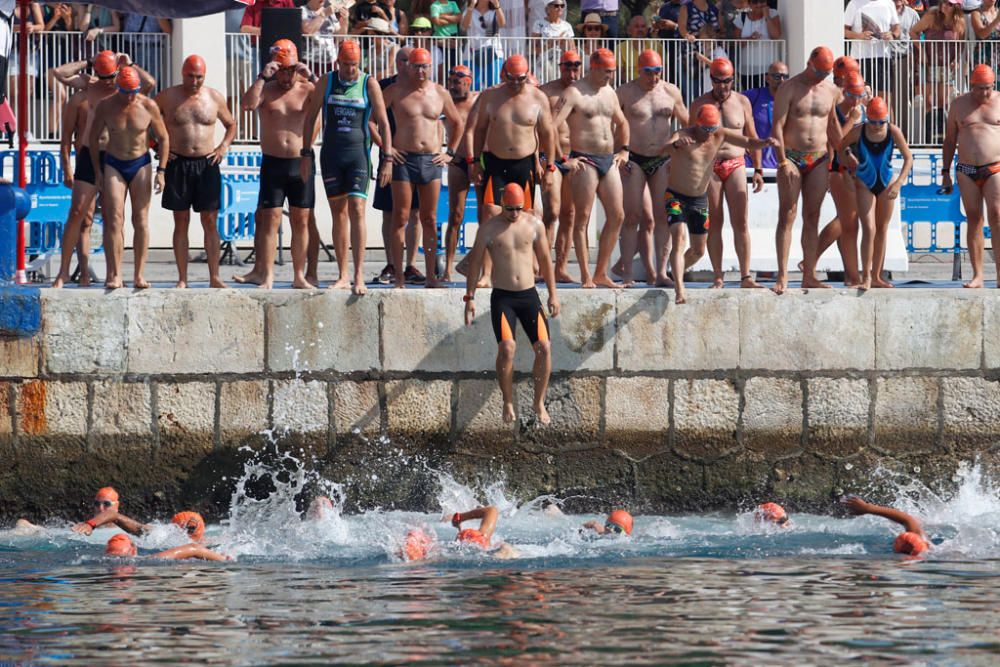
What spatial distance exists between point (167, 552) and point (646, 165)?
5.22 m

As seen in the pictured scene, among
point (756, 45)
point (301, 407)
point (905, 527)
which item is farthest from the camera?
point (756, 45)

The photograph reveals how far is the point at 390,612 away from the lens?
397 inches

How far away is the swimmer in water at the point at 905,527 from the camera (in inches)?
478

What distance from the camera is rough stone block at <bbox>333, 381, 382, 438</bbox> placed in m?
13.6

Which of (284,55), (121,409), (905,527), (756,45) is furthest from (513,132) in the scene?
(756,45)

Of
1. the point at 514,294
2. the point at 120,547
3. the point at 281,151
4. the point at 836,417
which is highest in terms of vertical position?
the point at 281,151

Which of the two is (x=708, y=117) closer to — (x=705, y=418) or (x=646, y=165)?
(x=646, y=165)

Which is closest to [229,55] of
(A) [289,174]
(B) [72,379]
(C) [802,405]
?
(A) [289,174]

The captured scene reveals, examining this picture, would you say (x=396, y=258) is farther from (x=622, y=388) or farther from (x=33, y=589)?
(x=33, y=589)

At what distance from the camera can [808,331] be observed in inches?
548

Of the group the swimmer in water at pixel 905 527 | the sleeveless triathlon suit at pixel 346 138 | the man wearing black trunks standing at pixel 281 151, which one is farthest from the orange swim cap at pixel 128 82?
the swimmer in water at pixel 905 527

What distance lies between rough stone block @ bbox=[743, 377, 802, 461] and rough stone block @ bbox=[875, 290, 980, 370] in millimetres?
745

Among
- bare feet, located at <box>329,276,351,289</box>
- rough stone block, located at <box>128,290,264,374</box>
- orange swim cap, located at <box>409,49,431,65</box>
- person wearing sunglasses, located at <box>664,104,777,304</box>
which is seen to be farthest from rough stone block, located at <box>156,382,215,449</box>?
person wearing sunglasses, located at <box>664,104,777,304</box>

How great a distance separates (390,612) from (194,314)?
4.07m
